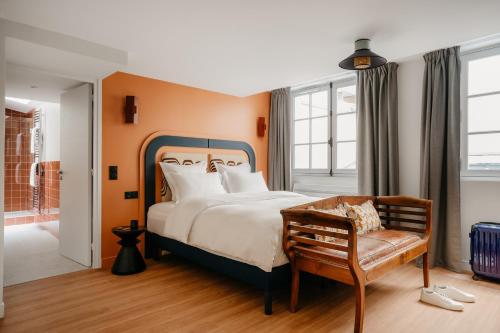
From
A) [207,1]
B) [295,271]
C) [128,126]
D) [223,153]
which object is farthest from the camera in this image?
[223,153]

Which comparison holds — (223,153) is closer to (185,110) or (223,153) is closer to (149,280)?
(185,110)

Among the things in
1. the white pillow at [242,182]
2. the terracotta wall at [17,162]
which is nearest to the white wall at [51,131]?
the terracotta wall at [17,162]

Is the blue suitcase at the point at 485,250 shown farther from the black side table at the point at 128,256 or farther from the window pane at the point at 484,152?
the black side table at the point at 128,256

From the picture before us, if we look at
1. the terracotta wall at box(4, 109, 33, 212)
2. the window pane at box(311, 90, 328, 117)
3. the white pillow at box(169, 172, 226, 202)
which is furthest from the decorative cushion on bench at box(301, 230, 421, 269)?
the terracotta wall at box(4, 109, 33, 212)

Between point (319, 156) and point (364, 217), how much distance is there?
6.96 feet

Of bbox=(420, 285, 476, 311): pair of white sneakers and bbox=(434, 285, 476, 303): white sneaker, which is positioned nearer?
bbox=(420, 285, 476, 311): pair of white sneakers

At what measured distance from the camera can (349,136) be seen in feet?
14.4

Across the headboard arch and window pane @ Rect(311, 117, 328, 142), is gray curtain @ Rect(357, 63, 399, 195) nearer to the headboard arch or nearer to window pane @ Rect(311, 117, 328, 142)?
window pane @ Rect(311, 117, 328, 142)

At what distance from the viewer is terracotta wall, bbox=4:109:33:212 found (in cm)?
635

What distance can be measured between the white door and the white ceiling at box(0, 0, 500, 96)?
75 centimetres

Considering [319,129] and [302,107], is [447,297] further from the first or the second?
[302,107]

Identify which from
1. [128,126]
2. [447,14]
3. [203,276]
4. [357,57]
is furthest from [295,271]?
[128,126]

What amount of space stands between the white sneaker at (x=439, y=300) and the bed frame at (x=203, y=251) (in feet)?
3.65

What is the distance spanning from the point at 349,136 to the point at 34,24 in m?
3.72
